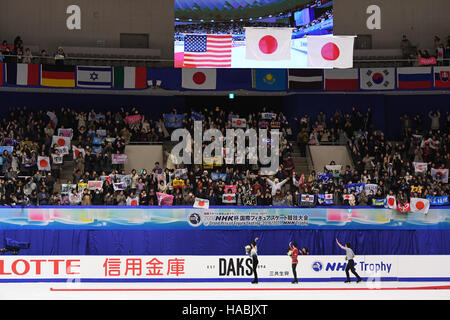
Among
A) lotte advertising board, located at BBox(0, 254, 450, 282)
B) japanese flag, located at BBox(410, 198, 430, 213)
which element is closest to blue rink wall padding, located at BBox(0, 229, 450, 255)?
japanese flag, located at BBox(410, 198, 430, 213)

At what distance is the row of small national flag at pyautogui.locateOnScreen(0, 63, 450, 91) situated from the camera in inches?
1193

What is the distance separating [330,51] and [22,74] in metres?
13.8

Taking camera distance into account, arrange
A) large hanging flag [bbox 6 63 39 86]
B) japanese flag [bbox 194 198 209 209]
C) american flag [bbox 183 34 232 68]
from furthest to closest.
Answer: american flag [bbox 183 34 232 68], large hanging flag [bbox 6 63 39 86], japanese flag [bbox 194 198 209 209]

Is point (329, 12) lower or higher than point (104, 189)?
higher

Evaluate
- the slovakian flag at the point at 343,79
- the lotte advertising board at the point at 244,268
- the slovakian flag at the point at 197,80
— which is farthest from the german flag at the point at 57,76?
the lotte advertising board at the point at 244,268

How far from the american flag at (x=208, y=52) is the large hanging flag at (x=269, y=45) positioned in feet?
6.33

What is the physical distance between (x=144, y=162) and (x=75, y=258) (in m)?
9.43

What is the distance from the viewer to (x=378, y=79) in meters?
30.7

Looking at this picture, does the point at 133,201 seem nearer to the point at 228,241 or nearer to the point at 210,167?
the point at 228,241

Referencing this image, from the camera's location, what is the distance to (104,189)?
2406cm

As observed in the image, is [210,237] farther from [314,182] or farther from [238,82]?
[238,82]

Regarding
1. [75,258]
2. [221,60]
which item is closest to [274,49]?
[221,60]

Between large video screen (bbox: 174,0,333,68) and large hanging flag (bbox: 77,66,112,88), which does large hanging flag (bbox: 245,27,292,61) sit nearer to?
large video screen (bbox: 174,0,333,68)
